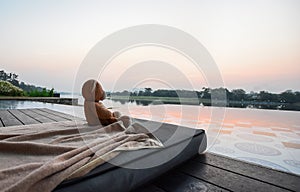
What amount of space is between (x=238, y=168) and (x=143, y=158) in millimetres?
725

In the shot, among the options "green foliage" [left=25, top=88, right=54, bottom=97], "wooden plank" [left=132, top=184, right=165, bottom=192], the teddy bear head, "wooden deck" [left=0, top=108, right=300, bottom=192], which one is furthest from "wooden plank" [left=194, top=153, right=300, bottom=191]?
"green foliage" [left=25, top=88, right=54, bottom=97]

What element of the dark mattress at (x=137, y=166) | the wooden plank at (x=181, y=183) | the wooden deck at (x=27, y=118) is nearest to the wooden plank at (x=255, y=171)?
the dark mattress at (x=137, y=166)

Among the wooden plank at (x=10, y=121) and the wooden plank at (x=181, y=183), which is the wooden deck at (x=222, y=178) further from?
the wooden plank at (x=10, y=121)

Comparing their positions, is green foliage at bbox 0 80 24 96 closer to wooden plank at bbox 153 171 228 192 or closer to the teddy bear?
the teddy bear

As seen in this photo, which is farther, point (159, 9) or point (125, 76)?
point (159, 9)

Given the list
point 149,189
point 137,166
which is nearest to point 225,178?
point 149,189

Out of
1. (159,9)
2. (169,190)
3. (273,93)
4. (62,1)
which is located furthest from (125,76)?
(273,93)

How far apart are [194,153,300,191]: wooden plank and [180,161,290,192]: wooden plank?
0.06 meters

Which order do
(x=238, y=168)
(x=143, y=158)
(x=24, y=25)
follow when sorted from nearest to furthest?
(x=143, y=158)
(x=238, y=168)
(x=24, y=25)

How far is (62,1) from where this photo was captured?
327 centimetres

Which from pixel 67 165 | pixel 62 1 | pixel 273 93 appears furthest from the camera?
pixel 273 93

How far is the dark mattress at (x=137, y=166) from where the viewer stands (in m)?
0.62

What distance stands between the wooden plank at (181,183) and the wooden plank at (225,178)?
4 cm

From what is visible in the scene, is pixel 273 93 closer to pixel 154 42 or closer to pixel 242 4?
pixel 242 4
